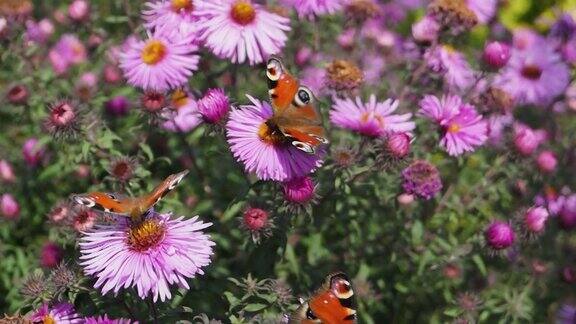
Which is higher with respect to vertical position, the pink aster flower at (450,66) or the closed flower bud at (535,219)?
the pink aster flower at (450,66)

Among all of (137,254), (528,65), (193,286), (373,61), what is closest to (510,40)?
(528,65)

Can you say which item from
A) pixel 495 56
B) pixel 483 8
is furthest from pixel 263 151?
pixel 483 8

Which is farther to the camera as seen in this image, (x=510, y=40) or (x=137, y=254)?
(x=510, y=40)

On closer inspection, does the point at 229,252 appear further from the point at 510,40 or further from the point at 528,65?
the point at 510,40

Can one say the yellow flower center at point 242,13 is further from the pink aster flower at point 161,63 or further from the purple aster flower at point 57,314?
the purple aster flower at point 57,314

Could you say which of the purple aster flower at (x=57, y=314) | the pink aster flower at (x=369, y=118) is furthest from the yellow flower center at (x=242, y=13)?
the purple aster flower at (x=57, y=314)
